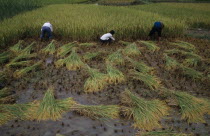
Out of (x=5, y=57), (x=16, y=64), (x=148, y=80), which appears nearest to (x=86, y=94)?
(x=148, y=80)

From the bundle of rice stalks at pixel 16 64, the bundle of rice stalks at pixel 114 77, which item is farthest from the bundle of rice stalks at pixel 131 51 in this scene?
the bundle of rice stalks at pixel 16 64

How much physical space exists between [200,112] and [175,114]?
42 cm

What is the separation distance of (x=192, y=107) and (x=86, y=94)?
204 centimetres

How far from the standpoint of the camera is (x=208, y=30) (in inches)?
355

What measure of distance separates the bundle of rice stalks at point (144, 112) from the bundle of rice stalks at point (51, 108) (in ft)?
A: 3.53

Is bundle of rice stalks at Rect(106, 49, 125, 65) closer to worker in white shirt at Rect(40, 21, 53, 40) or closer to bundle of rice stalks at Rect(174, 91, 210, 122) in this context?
bundle of rice stalks at Rect(174, 91, 210, 122)

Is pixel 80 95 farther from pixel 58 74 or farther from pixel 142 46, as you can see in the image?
pixel 142 46

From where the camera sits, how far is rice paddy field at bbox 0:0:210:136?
123 inches

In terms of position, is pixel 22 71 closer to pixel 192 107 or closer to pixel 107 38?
pixel 107 38

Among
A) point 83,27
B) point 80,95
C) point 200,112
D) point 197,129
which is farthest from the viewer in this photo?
point 83,27

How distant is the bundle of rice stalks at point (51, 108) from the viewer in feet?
10.6

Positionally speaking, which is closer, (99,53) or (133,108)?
(133,108)

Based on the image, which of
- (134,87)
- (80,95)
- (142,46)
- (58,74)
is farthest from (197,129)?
(142,46)

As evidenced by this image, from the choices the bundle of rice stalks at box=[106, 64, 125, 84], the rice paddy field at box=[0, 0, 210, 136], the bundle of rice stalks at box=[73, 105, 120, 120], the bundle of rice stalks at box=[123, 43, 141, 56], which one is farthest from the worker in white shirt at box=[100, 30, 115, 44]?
the bundle of rice stalks at box=[73, 105, 120, 120]
